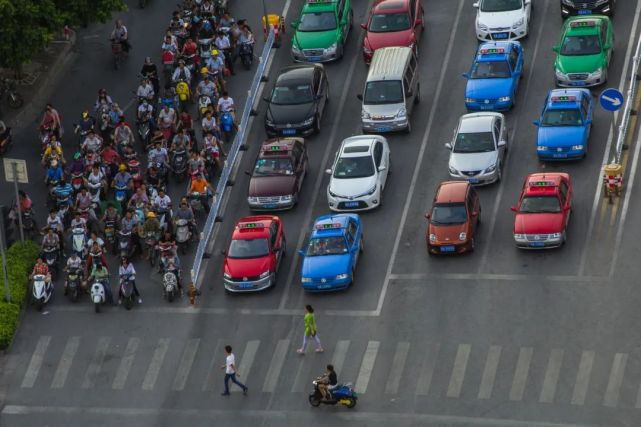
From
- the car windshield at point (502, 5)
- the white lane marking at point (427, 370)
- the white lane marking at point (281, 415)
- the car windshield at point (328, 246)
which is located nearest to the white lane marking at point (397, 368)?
the white lane marking at point (427, 370)

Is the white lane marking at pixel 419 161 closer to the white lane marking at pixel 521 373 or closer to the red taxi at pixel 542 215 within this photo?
the red taxi at pixel 542 215

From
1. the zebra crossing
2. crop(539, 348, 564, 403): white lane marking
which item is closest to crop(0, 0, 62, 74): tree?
the zebra crossing

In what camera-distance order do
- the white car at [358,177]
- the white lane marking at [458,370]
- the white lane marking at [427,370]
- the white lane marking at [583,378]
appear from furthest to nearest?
→ the white car at [358,177], the white lane marking at [427,370], the white lane marking at [458,370], the white lane marking at [583,378]

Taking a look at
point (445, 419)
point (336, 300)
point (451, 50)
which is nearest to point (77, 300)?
point (336, 300)

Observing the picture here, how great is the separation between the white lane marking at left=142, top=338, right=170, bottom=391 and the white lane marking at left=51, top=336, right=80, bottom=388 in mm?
2653

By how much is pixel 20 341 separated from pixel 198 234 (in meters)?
7.41

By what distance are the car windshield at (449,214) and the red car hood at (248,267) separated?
567 cm

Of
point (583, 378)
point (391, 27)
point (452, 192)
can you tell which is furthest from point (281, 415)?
point (391, 27)

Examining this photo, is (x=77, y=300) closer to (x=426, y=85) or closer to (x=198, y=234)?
(x=198, y=234)

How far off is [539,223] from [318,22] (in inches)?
644

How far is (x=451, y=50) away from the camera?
231ft

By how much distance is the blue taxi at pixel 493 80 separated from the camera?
65312 millimetres

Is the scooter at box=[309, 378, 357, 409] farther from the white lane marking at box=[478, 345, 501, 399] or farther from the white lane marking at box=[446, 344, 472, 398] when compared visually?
the white lane marking at box=[478, 345, 501, 399]

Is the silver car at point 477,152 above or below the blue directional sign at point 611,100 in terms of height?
below
